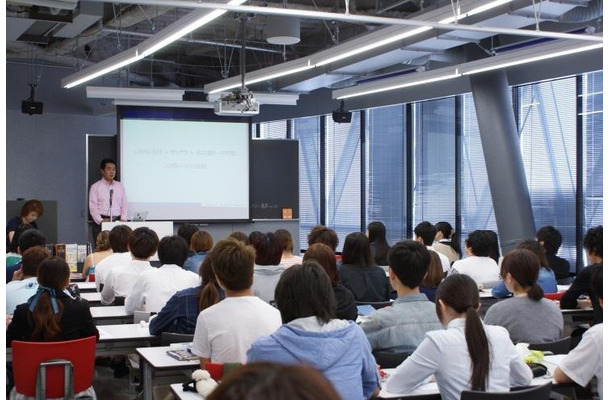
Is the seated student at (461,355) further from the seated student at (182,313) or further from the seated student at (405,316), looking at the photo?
the seated student at (182,313)

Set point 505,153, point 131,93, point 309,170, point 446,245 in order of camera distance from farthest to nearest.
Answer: point 309,170
point 131,93
point 505,153
point 446,245

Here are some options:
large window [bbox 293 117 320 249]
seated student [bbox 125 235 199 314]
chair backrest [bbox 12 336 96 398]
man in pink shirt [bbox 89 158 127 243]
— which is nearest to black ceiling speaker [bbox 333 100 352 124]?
large window [bbox 293 117 320 249]

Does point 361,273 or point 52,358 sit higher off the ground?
point 361,273

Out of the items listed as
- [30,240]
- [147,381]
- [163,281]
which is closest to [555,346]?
[147,381]

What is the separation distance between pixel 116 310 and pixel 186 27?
301 centimetres

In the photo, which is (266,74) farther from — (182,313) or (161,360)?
(161,360)

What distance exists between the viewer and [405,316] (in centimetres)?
396

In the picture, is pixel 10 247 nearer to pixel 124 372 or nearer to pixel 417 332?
pixel 124 372

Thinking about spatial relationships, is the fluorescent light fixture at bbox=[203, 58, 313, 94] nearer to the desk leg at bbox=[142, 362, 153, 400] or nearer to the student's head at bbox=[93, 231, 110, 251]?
the student's head at bbox=[93, 231, 110, 251]

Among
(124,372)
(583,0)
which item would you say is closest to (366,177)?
(583,0)

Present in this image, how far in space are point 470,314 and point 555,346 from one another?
136 centimetres

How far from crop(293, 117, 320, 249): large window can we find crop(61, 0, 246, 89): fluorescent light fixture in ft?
18.8

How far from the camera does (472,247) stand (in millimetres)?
7250

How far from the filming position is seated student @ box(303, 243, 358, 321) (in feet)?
15.9
